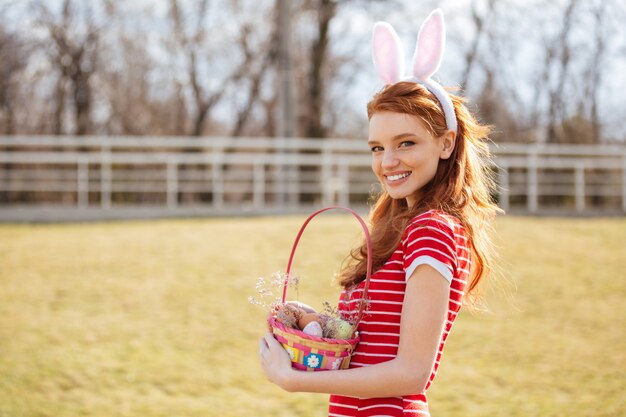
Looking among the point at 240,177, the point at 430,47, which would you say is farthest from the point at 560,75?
the point at 430,47

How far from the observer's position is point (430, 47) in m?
1.79

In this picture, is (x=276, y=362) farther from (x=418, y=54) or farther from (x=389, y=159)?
(x=418, y=54)

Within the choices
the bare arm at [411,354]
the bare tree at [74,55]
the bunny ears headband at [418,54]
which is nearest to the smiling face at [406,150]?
the bunny ears headband at [418,54]

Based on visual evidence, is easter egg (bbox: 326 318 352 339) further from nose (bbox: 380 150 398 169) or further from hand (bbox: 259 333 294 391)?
nose (bbox: 380 150 398 169)

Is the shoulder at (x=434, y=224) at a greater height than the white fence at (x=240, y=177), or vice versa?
the shoulder at (x=434, y=224)

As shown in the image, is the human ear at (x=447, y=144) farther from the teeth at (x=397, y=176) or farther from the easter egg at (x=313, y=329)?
the easter egg at (x=313, y=329)

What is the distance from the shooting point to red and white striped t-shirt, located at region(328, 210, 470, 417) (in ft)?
5.06

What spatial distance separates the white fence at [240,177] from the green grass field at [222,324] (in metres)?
3.36

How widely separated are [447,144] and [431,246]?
31 cm

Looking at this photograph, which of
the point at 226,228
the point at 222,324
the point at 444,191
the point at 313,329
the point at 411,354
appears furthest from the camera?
the point at 226,228

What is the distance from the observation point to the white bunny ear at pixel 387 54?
180cm

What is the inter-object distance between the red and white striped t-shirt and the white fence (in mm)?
11757

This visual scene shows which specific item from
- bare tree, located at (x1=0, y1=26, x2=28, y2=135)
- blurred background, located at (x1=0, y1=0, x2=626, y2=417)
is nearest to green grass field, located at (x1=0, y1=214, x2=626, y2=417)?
blurred background, located at (x1=0, y1=0, x2=626, y2=417)

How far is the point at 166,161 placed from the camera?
50.3ft
